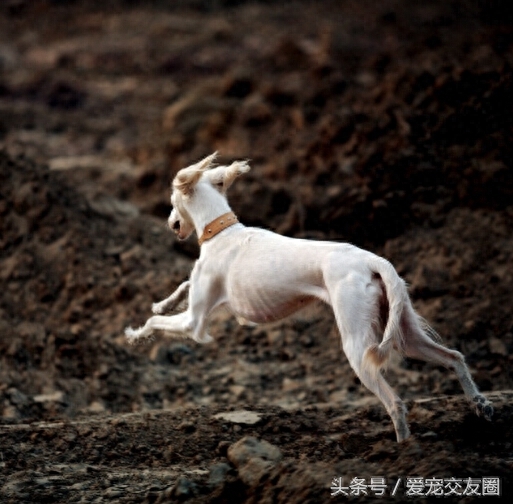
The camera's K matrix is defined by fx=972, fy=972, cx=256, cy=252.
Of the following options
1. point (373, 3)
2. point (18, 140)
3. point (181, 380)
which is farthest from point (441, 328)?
point (373, 3)

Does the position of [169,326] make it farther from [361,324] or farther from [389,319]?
[389,319]

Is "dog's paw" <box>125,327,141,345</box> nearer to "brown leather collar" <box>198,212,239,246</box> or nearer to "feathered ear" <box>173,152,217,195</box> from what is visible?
"brown leather collar" <box>198,212,239,246</box>

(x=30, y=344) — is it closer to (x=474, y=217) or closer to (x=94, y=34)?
(x=474, y=217)

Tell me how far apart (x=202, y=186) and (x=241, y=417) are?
6.42ft

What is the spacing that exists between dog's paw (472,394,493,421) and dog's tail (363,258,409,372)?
27.6 inches

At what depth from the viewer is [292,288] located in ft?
22.5

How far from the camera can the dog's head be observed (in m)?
7.60

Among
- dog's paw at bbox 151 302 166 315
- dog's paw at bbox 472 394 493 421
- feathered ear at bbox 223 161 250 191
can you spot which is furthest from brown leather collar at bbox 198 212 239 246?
dog's paw at bbox 472 394 493 421

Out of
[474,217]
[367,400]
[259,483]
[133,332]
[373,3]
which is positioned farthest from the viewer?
[373,3]

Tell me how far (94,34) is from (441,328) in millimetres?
23413

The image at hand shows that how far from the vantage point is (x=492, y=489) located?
17.7 feet

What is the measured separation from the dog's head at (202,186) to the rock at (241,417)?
1655mm

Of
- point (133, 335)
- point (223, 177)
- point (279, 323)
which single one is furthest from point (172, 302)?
point (279, 323)

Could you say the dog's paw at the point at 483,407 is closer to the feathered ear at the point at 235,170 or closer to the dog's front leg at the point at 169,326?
the dog's front leg at the point at 169,326
